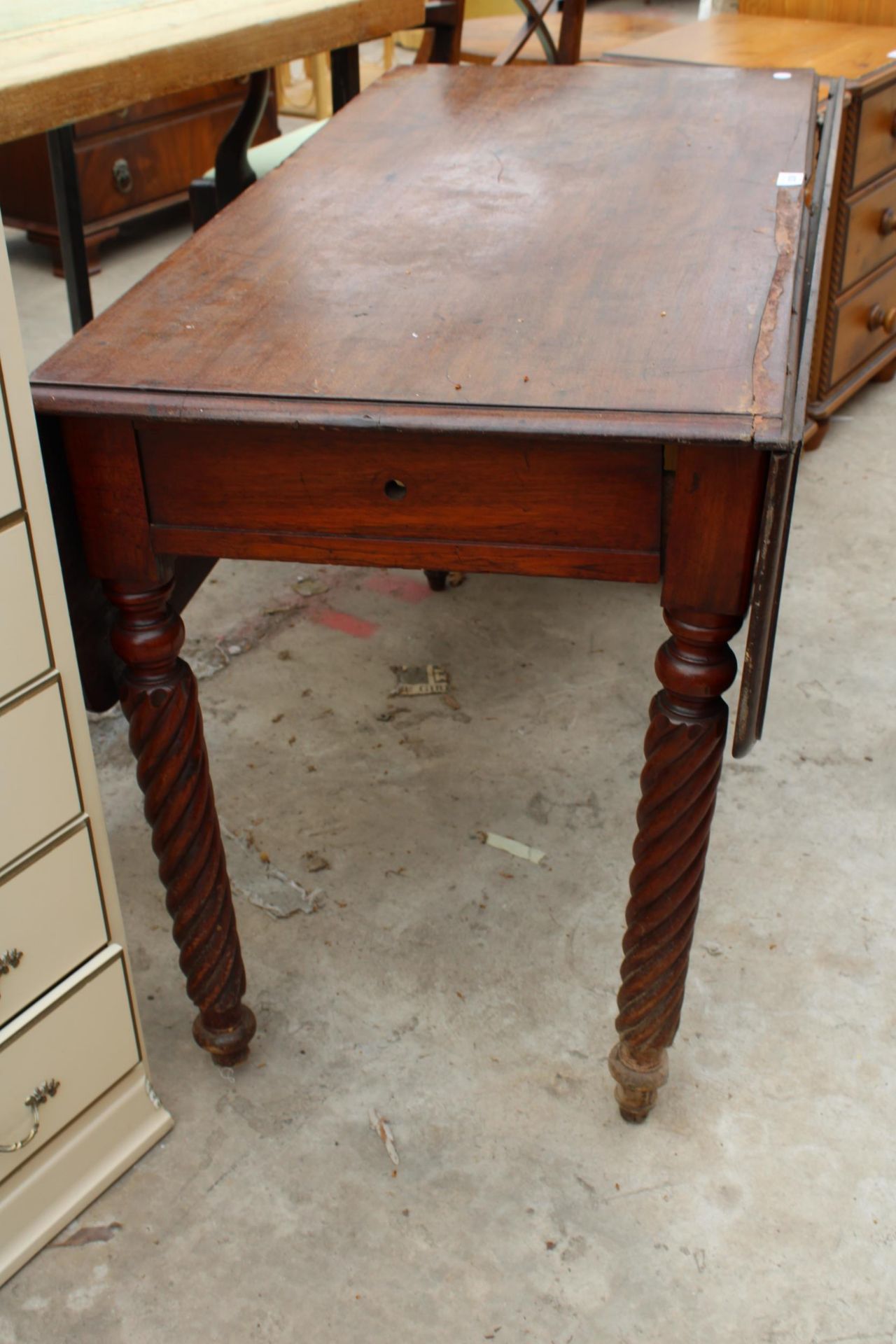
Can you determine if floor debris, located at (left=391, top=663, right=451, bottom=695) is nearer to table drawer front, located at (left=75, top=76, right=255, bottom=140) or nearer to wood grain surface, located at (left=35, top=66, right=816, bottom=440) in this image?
wood grain surface, located at (left=35, top=66, right=816, bottom=440)

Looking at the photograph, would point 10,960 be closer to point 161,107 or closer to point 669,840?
point 669,840

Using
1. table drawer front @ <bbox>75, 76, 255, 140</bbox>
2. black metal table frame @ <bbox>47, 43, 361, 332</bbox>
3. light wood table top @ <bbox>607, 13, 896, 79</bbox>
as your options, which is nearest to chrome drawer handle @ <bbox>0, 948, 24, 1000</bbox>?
black metal table frame @ <bbox>47, 43, 361, 332</bbox>

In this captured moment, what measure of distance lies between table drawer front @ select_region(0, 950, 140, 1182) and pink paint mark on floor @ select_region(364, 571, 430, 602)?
1162 millimetres

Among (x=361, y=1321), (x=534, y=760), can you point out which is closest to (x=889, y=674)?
(x=534, y=760)

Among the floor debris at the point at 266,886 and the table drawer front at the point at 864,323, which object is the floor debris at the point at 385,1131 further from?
the table drawer front at the point at 864,323

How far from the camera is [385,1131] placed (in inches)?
53.7

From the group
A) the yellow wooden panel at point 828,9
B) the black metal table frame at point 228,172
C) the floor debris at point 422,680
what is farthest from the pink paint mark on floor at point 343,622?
the yellow wooden panel at point 828,9

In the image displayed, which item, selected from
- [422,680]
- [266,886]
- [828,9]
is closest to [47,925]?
[266,886]

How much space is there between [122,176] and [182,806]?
10.3ft

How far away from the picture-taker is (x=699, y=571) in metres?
1.02

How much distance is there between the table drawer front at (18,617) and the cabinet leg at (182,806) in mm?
115

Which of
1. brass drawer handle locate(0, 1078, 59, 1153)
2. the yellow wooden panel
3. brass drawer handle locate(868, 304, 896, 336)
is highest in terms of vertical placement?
the yellow wooden panel

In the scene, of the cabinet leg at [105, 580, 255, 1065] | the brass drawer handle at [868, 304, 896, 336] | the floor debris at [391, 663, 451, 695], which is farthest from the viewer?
the brass drawer handle at [868, 304, 896, 336]

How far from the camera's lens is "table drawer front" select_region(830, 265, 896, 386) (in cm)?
269
